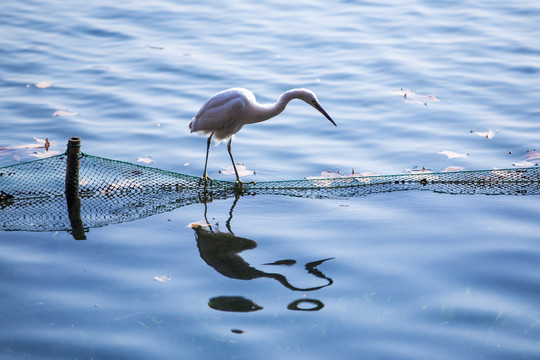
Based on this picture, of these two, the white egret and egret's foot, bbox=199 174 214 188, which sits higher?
the white egret

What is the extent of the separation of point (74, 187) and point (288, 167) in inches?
96.8

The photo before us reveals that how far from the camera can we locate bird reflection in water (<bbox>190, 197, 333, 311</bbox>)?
16.9 ft

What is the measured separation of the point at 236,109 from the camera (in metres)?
7.37

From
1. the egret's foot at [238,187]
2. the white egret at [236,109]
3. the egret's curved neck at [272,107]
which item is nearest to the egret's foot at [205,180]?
the white egret at [236,109]

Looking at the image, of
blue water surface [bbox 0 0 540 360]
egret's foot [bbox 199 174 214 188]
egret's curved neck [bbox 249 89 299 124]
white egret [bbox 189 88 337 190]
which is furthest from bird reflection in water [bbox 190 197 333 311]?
egret's curved neck [bbox 249 89 299 124]

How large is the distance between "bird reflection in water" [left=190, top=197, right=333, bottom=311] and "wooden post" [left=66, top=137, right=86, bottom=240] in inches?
39.8

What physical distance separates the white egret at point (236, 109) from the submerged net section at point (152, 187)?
35 centimetres

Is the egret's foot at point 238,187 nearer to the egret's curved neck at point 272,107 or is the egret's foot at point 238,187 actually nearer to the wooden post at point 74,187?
the egret's curved neck at point 272,107

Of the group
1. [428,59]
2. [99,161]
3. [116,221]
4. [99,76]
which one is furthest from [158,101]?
[428,59]

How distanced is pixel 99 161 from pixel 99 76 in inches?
154

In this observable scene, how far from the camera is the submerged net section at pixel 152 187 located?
22.2 ft

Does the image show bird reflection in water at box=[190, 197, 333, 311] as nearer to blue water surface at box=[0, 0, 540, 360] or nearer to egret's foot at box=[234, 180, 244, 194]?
blue water surface at box=[0, 0, 540, 360]

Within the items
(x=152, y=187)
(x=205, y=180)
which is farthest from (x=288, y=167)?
(x=152, y=187)

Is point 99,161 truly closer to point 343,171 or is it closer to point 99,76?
point 343,171
